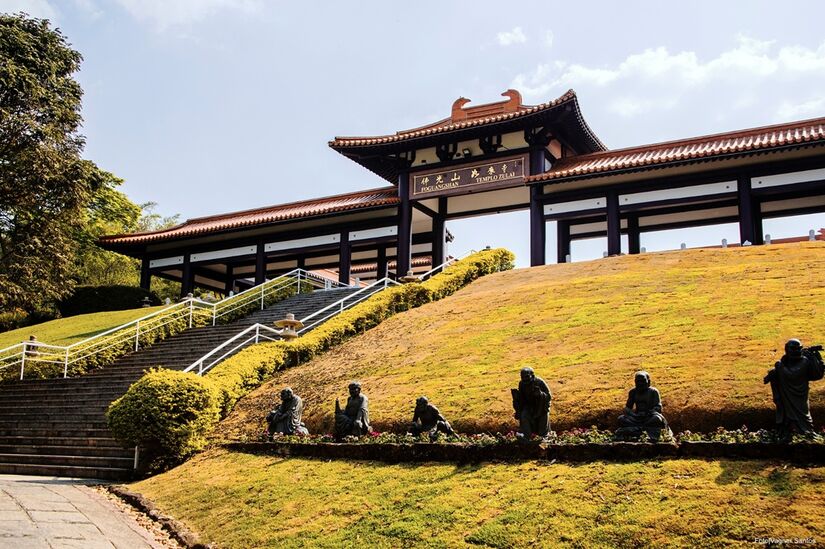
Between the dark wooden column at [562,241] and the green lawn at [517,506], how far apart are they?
20083mm

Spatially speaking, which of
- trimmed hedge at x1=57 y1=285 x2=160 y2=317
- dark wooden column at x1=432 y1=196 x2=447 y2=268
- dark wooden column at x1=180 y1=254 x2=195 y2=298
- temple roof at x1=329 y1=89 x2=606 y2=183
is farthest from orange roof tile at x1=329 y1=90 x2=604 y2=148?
trimmed hedge at x1=57 y1=285 x2=160 y2=317

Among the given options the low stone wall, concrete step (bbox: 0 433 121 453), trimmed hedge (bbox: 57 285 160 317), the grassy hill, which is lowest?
concrete step (bbox: 0 433 121 453)

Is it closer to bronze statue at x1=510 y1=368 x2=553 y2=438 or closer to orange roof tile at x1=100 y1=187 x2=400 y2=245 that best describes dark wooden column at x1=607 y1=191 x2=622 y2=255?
orange roof tile at x1=100 y1=187 x2=400 y2=245

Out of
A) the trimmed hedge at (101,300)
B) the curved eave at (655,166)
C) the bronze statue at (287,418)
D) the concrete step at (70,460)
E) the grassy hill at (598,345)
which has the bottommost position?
the concrete step at (70,460)

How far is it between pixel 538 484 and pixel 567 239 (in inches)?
882

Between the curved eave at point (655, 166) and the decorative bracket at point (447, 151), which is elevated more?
the decorative bracket at point (447, 151)

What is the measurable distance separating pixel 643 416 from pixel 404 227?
20.6 meters

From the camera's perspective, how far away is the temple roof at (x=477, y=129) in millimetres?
27344

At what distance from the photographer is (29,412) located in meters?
18.6

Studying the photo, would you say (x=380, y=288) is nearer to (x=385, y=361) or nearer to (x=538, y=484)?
(x=385, y=361)

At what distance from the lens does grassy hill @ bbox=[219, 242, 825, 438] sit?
1213cm

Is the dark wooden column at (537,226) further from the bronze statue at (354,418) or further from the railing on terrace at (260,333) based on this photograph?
the bronze statue at (354,418)

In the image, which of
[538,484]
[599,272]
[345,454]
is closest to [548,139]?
[599,272]

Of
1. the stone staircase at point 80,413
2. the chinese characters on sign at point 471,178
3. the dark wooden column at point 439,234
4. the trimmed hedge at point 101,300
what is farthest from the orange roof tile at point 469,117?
the trimmed hedge at point 101,300
